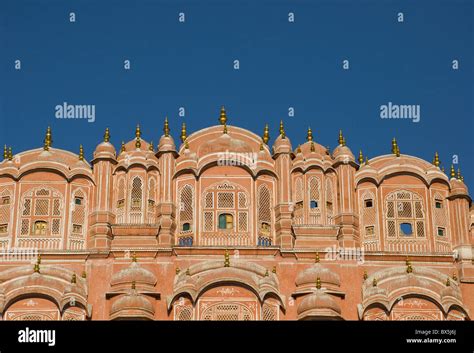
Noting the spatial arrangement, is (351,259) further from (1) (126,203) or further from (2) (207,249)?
(1) (126,203)

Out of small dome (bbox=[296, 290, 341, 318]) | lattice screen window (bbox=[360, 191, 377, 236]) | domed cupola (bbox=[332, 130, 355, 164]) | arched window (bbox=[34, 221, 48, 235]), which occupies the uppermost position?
domed cupola (bbox=[332, 130, 355, 164])

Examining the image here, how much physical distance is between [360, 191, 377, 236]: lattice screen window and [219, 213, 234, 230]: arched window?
486 cm

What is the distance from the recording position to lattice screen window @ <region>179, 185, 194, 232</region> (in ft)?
123

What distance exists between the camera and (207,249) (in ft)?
118

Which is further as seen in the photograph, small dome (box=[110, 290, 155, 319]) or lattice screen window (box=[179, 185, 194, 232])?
lattice screen window (box=[179, 185, 194, 232])

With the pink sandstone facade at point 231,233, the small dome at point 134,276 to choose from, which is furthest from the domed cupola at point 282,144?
the small dome at point 134,276

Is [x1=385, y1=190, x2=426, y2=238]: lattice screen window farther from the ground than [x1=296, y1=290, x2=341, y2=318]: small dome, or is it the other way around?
[x1=385, y1=190, x2=426, y2=238]: lattice screen window

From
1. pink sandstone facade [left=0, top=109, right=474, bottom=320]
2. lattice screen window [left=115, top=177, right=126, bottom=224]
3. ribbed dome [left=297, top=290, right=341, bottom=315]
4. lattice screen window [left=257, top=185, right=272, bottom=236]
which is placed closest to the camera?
ribbed dome [left=297, top=290, right=341, bottom=315]

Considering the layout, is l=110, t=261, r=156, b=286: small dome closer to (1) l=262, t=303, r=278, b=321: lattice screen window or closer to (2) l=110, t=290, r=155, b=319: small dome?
(2) l=110, t=290, r=155, b=319: small dome

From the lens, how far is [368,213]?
3847cm

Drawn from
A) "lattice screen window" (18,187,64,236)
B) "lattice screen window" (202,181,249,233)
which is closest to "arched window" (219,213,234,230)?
"lattice screen window" (202,181,249,233)

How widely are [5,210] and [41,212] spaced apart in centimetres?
130
